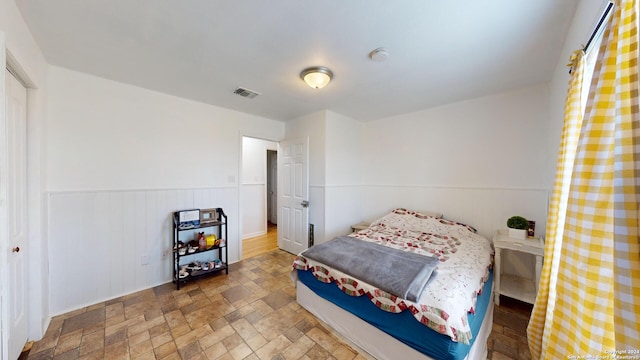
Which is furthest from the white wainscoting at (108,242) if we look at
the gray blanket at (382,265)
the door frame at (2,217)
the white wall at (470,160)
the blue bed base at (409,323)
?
the white wall at (470,160)

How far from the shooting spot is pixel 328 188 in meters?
3.45

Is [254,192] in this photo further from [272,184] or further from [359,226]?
[359,226]

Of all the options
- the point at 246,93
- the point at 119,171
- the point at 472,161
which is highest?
the point at 246,93

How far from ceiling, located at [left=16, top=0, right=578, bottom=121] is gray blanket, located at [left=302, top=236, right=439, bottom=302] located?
1775 mm

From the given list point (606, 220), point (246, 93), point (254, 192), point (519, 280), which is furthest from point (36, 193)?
point (519, 280)

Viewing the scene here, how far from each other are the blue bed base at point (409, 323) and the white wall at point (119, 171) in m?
2.19

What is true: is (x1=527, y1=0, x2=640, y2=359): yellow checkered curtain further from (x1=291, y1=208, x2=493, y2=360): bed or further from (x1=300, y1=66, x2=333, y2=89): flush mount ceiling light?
(x1=300, y1=66, x2=333, y2=89): flush mount ceiling light

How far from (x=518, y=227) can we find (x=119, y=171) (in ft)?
14.7

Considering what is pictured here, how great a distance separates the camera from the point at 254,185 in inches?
192

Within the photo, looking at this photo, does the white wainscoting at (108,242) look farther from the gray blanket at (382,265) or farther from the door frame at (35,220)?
the gray blanket at (382,265)

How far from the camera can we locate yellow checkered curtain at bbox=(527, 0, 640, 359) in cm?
65

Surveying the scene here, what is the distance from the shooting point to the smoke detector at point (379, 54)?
1.78 metres

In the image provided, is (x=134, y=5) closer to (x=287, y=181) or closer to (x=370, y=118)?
(x=287, y=181)

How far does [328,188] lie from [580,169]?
8.90 ft
